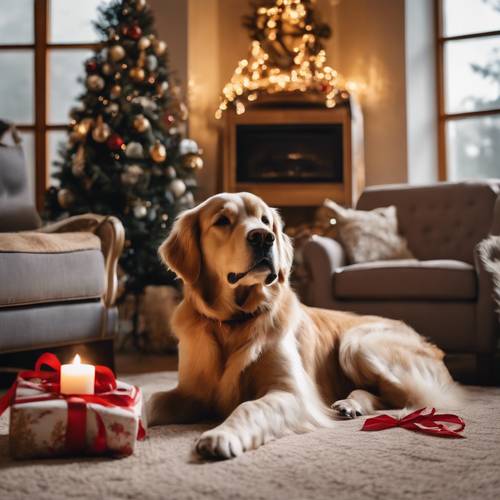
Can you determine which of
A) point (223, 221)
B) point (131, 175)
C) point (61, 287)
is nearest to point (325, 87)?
point (131, 175)

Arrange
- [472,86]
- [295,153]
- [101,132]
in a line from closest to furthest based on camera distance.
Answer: [101,132]
[295,153]
[472,86]

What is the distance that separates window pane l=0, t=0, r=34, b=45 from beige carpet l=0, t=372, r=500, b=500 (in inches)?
194

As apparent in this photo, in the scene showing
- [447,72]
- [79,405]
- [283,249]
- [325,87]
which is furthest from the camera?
[447,72]

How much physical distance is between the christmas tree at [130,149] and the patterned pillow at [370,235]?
1.33 meters

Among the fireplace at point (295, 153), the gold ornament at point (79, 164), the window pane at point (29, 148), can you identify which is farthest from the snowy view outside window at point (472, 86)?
the window pane at point (29, 148)

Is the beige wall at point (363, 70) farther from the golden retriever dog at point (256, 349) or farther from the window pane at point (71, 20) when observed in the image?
the golden retriever dog at point (256, 349)

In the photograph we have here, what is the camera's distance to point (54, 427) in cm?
161

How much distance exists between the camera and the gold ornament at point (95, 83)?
187 inches

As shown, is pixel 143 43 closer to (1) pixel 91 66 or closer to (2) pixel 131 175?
(1) pixel 91 66

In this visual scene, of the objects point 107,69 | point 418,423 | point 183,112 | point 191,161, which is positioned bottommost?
Result: point 418,423

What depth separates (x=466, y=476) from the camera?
145 cm

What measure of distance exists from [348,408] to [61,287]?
1360 mm

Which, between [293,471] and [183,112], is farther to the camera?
[183,112]

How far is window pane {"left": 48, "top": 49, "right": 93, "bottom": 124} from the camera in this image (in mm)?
6039
